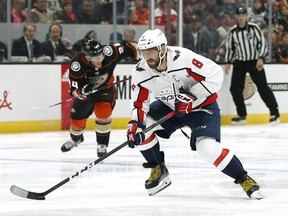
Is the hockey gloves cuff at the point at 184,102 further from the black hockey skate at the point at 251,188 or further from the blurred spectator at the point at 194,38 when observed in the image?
the blurred spectator at the point at 194,38

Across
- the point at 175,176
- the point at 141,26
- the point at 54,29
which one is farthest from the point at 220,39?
the point at 175,176

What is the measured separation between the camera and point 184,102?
4.63 meters

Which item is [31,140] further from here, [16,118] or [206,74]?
[206,74]

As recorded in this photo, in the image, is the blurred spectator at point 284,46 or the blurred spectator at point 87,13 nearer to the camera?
the blurred spectator at point 87,13

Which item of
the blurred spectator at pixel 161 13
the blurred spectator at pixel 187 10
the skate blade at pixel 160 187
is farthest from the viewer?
the blurred spectator at pixel 187 10

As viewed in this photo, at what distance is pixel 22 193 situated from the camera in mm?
4770

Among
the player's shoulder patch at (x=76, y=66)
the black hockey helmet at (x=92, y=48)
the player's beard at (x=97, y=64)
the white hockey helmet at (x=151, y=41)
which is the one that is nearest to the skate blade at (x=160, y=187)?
the white hockey helmet at (x=151, y=41)

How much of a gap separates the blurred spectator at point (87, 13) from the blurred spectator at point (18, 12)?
25.4 inches

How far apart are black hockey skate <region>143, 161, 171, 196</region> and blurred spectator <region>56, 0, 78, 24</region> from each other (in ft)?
15.5

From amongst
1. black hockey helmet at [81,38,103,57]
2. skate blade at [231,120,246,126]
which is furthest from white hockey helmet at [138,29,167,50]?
skate blade at [231,120,246,126]

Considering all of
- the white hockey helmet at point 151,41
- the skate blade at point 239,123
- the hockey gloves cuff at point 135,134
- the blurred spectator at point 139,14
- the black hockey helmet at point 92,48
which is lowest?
the skate blade at point 239,123

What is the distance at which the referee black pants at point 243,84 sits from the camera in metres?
10.4

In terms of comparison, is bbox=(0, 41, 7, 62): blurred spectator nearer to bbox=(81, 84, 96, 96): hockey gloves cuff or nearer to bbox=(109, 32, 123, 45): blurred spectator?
bbox=(109, 32, 123, 45): blurred spectator

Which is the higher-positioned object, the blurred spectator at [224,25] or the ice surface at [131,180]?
the blurred spectator at [224,25]
